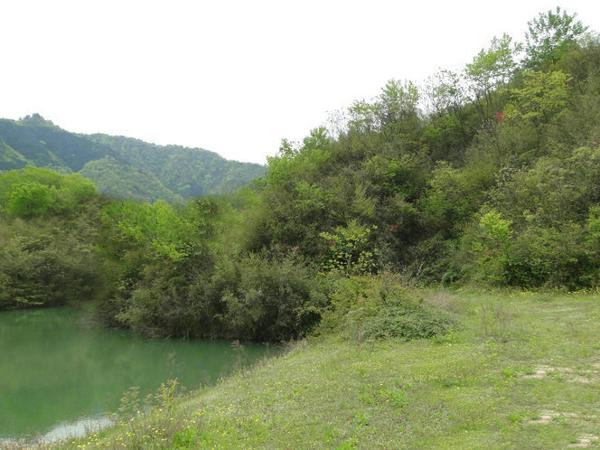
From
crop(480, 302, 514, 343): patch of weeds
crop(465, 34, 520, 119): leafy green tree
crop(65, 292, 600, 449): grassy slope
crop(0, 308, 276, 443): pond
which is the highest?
crop(465, 34, 520, 119): leafy green tree

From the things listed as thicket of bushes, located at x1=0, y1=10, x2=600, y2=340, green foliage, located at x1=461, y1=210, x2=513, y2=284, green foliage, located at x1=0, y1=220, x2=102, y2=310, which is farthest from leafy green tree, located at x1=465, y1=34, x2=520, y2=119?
green foliage, located at x1=0, y1=220, x2=102, y2=310

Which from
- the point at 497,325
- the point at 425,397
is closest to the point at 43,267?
the point at 497,325

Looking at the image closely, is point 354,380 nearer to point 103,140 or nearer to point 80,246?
point 80,246

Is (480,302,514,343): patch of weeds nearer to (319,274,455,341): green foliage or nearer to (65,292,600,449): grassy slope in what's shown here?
(65,292,600,449): grassy slope

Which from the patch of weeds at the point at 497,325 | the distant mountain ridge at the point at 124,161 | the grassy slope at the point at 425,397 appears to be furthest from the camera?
the distant mountain ridge at the point at 124,161

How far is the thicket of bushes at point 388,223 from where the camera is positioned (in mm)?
19969

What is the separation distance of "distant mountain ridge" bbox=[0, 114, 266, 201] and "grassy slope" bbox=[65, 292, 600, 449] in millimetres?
61319

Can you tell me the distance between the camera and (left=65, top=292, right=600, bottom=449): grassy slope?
22.2 feet

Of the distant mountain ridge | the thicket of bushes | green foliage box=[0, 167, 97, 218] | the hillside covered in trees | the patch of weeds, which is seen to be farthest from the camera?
the distant mountain ridge

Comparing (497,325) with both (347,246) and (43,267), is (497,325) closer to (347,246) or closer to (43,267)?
(347,246)

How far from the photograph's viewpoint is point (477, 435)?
6.53m

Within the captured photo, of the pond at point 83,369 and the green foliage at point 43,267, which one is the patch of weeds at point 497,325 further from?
the green foliage at point 43,267

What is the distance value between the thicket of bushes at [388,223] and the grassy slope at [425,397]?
2.37 metres

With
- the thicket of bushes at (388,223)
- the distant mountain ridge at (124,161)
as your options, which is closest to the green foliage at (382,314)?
the thicket of bushes at (388,223)
